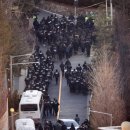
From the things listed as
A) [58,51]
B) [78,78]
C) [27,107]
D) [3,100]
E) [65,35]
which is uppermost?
[65,35]

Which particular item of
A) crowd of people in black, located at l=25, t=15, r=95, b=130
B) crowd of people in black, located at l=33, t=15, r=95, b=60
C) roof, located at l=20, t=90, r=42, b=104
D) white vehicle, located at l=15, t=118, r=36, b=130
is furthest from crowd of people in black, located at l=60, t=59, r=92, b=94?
white vehicle, located at l=15, t=118, r=36, b=130

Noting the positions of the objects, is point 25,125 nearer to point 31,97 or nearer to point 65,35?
point 31,97

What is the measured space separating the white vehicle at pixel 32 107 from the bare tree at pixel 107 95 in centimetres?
355

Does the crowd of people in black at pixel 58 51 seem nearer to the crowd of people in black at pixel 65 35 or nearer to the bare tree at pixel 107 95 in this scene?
the crowd of people in black at pixel 65 35

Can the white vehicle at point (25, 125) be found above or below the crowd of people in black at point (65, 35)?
below

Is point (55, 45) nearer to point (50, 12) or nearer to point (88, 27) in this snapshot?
point (88, 27)

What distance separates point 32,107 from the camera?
143ft

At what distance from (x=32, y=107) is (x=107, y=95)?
4908 mm

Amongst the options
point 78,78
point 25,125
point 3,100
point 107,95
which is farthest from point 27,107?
point 25,125

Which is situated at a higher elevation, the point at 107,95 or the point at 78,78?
the point at 78,78

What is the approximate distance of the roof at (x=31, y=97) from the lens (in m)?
43.6

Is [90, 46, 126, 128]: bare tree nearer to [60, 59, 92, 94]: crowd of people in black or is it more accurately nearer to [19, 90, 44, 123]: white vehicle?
[19, 90, 44, 123]: white vehicle

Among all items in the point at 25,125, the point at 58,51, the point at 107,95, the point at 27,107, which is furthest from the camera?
the point at 58,51

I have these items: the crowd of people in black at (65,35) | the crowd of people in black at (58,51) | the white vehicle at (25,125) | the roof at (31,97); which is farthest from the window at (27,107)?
the crowd of people in black at (65,35)
